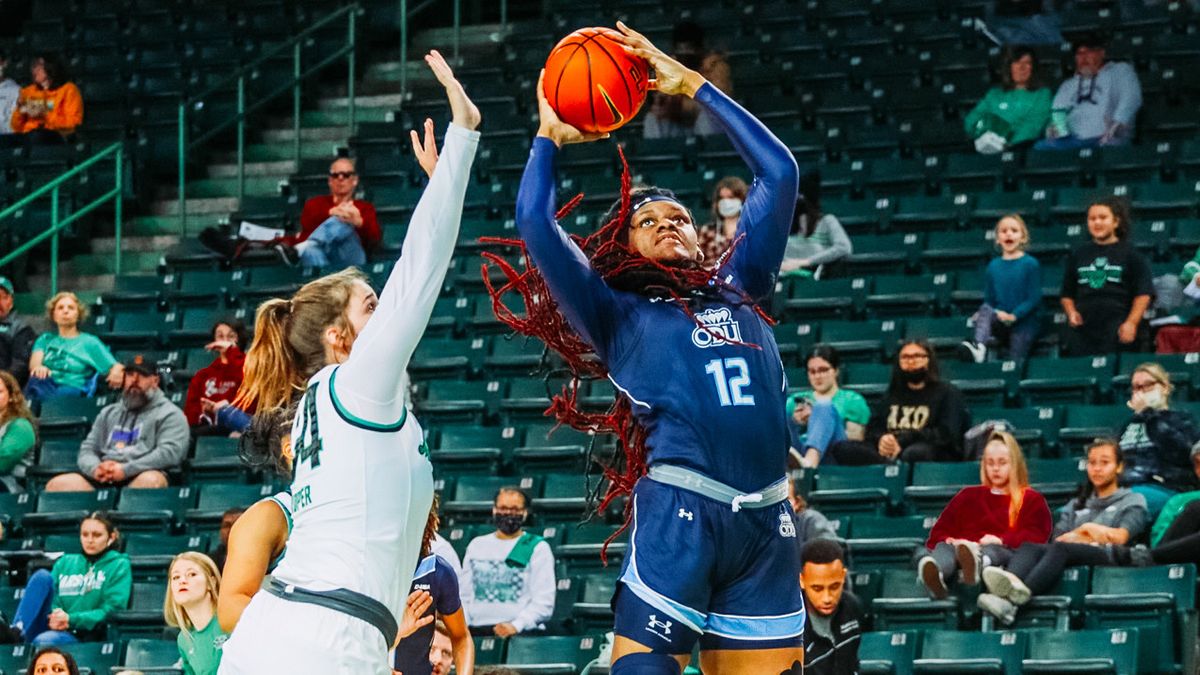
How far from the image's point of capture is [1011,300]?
10953mm

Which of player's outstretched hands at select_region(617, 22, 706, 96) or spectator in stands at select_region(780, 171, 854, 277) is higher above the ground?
player's outstretched hands at select_region(617, 22, 706, 96)

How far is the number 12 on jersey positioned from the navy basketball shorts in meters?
0.25

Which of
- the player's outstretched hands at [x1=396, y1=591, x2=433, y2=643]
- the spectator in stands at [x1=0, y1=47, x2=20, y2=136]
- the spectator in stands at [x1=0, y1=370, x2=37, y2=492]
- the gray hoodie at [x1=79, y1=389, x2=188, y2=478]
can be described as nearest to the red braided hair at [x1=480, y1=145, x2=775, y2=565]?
the player's outstretched hands at [x1=396, y1=591, x2=433, y2=643]

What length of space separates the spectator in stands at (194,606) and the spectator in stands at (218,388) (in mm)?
4000

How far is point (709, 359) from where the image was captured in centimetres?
485

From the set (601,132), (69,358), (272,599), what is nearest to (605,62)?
(601,132)

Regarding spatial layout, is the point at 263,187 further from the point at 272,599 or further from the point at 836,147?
the point at 272,599

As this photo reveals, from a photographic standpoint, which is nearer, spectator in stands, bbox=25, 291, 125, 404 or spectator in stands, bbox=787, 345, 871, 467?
spectator in stands, bbox=787, 345, 871, 467

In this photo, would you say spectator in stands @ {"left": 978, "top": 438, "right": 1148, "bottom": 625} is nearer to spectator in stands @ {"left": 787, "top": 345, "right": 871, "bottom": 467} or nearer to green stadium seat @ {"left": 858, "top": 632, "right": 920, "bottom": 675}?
green stadium seat @ {"left": 858, "top": 632, "right": 920, "bottom": 675}

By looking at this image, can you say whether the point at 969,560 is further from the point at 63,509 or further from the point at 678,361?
the point at 63,509

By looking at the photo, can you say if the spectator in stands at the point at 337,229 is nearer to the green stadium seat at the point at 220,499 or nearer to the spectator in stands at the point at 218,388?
the spectator in stands at the point at 218,388

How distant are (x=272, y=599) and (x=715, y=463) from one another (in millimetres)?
1274

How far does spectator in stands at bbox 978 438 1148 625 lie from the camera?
8547 mm

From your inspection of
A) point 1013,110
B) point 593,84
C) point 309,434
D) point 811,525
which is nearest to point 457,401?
point 811,525
